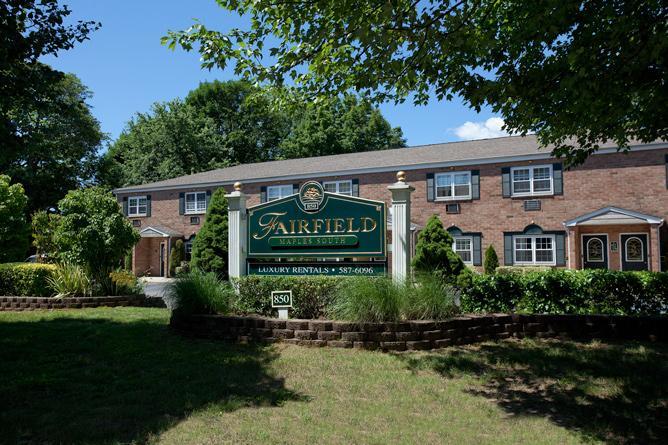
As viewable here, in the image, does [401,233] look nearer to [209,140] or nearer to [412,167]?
[412,167]

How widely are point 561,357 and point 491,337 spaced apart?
1293 millimetres

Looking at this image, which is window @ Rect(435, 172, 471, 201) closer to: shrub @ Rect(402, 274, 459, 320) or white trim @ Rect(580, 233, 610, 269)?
white trim @ Rect(580, 233, 610, 269)

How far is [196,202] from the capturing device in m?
29.9

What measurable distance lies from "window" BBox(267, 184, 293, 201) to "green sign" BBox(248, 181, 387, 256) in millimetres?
16648

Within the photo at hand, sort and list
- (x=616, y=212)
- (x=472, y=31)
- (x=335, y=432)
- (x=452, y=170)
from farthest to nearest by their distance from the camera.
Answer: (x=452, y=170)
(x=616, y=212)
(x=472, y=31)
(x=335, y=432)

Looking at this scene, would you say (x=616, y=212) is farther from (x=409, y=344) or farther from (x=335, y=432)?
(x=335, y=432)

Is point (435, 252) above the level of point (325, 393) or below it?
above

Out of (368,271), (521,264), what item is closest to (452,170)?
(521,264)

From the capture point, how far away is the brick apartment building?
65.2 ft

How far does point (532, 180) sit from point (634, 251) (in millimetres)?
4940

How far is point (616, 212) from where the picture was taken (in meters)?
19.8

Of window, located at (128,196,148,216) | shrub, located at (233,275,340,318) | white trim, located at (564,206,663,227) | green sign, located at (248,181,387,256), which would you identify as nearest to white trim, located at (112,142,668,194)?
window, located at (128,196,148,216)

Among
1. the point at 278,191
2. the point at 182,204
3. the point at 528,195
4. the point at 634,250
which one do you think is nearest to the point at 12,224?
the point at 182,204

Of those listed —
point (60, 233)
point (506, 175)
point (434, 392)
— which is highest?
point (506, 175)
